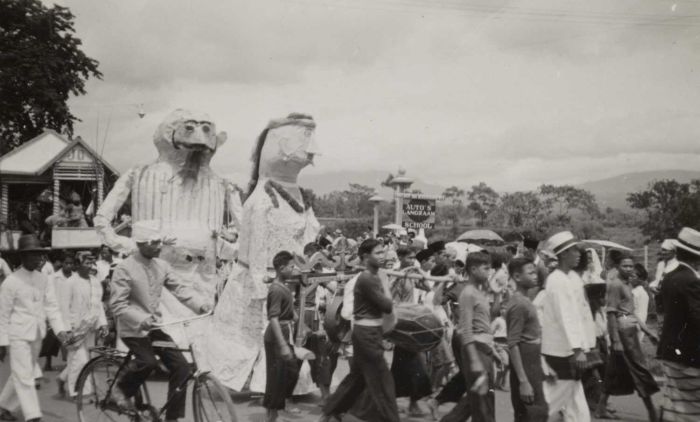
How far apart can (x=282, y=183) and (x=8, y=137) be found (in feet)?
69.9

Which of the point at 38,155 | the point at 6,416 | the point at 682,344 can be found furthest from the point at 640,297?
the point at 38,155

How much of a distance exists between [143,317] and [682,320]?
13.0ft

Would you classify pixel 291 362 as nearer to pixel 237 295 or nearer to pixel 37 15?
pixel 237 295

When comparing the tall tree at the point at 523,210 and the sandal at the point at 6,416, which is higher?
the tall tree at the point at 523,210

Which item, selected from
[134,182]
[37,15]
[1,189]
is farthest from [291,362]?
[37,15]

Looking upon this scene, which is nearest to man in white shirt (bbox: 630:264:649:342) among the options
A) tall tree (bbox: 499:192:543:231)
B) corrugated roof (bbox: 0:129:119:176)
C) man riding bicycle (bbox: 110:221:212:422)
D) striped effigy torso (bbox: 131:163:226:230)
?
striped effigy torso (bbox: 131:163:226:230)

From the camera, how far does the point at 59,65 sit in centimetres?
2612

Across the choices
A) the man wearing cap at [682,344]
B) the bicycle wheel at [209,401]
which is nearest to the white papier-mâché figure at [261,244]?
the bicycle wheel at [209,401]

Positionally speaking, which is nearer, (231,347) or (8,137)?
(231,347)

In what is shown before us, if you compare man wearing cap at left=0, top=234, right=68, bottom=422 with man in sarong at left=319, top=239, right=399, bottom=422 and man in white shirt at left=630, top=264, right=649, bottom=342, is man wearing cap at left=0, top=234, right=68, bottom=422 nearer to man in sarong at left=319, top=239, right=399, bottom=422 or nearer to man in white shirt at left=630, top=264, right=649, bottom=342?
man in sarong at left=319, top=239, right=399, bottom=422

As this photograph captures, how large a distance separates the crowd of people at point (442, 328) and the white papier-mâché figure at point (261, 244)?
1.42ft

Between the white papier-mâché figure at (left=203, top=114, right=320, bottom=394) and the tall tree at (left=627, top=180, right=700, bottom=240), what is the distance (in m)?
10.5

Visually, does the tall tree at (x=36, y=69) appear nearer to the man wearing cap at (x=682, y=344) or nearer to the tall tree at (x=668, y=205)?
the tall tree at (x=668, y=205)

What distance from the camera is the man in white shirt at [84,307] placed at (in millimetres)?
8195
